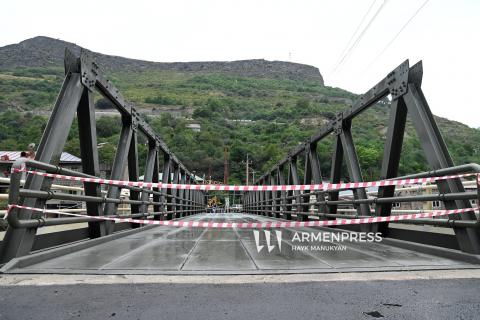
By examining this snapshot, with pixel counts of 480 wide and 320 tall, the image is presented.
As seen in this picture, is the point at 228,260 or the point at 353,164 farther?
the point at 353,164

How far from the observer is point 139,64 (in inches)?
7013

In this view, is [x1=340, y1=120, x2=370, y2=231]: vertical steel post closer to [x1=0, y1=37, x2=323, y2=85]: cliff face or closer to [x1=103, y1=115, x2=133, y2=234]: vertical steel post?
[x1=103, y1=115, x2=133, y2=234]: vertical steel post

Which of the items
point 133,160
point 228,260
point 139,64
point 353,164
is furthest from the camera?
point 139,64

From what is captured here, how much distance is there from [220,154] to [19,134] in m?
49.1

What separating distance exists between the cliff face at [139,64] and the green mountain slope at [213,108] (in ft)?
1.73

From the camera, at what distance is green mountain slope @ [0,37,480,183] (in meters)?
74.0

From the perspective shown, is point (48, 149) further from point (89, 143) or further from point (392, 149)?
point (392, 149)

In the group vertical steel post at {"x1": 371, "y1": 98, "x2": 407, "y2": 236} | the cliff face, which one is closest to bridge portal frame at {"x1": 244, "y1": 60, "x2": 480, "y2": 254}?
vertical steel post at {"x1": 371, "y1": 98, "x2": 407, "y2": 236}

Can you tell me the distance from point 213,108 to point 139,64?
63139mm

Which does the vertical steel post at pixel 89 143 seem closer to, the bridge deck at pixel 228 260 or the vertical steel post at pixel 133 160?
the bridge deck at pixel 228 260

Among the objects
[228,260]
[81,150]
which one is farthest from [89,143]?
[228,260]

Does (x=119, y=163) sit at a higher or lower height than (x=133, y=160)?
lower

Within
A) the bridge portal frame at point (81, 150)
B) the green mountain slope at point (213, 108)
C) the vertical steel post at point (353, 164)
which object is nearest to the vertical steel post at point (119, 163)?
the bridge portal frame at point (81, 150)

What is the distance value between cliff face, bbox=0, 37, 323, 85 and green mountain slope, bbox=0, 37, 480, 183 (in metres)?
0.53
